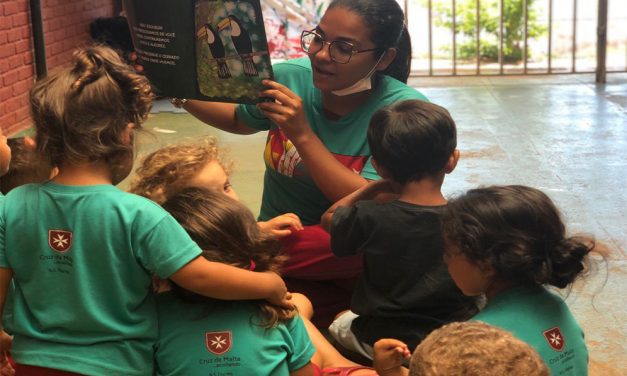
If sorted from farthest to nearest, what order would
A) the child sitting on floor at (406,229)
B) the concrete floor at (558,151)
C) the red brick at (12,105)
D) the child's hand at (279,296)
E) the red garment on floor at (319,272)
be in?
the red brick at (12,105) < the concrete floor at (558,151) < the red garment on floor at (319,272) < the child sitting on floor at (406,229) < the child's hand at (279,296)

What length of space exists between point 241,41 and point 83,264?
37.0 inches

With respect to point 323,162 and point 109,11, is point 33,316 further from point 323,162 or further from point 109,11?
point 109,11

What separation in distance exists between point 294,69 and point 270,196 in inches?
18.6

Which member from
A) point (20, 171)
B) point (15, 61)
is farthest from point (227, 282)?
point (15, 61)

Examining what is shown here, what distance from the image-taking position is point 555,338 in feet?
7.08

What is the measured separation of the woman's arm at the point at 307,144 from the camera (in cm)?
291

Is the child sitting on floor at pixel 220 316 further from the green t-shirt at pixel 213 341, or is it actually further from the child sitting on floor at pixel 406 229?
the child sitting on floor at pixel 406 229

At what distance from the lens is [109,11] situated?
1002 cm

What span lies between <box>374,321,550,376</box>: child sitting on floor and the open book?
1365mm

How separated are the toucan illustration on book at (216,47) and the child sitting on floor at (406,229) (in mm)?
470

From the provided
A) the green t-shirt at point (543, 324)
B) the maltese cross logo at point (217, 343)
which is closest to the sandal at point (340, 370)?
the maltese cross logo at point (217, 343)

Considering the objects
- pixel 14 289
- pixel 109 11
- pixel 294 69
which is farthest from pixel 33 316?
pixel 109 11

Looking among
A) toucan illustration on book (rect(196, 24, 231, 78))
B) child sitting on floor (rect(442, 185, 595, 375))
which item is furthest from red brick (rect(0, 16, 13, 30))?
child sitting on floor (rect(442, 185, 595, 375))

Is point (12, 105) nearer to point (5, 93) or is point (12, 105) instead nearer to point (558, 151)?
point (5, 93)
